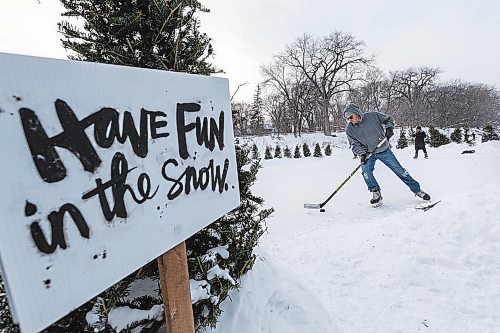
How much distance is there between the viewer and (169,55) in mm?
2055

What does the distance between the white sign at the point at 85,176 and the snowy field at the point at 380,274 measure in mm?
1338

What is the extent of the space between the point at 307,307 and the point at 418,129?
14499mm

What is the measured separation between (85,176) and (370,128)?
5626 millimetres

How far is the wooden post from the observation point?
1321mm

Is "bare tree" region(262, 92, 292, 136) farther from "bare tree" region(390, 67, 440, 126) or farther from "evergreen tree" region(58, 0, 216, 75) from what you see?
"evergreen tree" region(58, 0, 216, 75)

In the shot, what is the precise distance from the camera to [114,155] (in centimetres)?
98

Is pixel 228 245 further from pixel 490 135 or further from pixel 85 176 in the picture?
pixel 490 135

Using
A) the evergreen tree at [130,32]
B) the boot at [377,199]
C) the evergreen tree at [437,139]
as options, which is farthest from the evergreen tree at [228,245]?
the evergreen tree at [437,139]

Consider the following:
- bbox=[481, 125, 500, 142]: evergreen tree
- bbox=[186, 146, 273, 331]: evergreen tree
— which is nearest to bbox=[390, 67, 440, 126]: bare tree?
bbox=[481, 125, 500, 142]: evergreen tree

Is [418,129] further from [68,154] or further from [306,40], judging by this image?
[306,40]

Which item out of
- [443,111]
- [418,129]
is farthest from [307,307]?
[443,111]

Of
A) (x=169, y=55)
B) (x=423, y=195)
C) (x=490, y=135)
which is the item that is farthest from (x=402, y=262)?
(x=490, y=135)

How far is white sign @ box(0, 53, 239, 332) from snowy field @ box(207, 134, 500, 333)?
1338 mm

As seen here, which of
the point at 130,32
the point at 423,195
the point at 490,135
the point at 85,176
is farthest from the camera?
the point at 490,135
